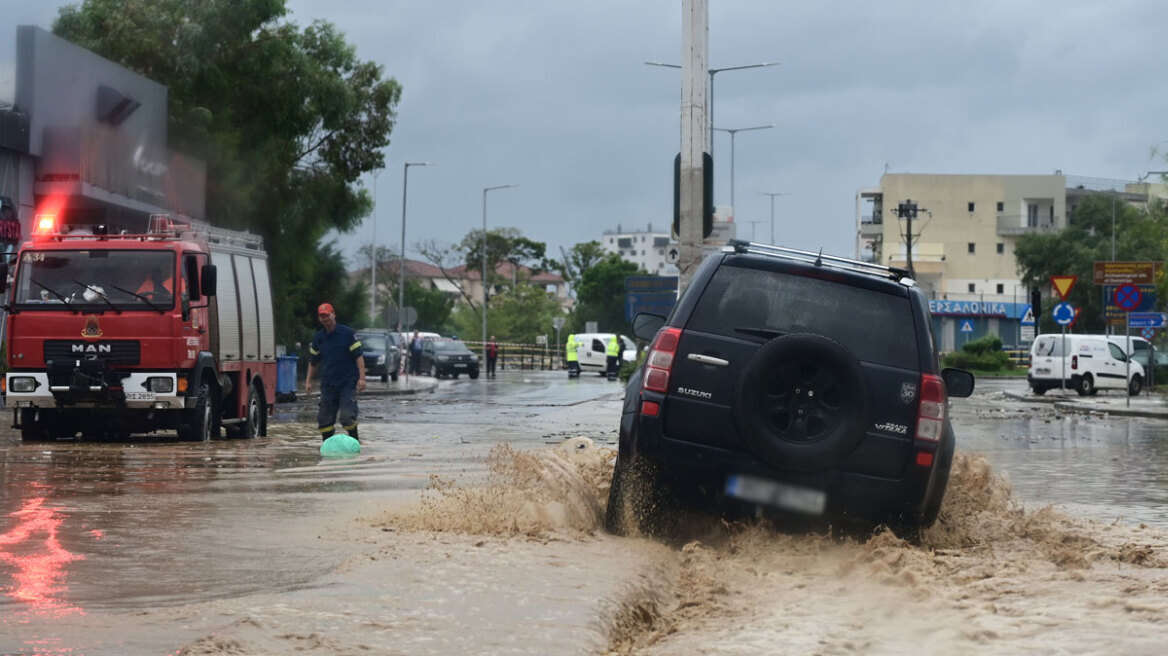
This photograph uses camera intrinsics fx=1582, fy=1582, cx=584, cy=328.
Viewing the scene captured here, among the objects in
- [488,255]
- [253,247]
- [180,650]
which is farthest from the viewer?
[488,255]

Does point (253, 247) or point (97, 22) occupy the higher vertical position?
point (97, 22)

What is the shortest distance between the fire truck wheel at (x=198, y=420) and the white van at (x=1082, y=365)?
2936cm

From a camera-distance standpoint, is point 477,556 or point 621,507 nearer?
point 477,556

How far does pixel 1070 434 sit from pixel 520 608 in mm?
19051

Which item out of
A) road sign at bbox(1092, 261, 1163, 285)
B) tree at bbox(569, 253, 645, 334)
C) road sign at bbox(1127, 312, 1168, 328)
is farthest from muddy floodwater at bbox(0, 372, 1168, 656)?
tree at bbox(569, 253, 645, 334)

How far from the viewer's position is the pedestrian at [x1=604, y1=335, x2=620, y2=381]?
5734 cm

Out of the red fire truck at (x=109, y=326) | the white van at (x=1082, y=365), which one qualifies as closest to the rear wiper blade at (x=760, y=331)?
the red fire truck at (x=109, y=326)

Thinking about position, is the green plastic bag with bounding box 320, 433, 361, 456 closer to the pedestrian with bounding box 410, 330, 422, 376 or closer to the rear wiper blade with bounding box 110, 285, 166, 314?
the rear wiper blade with bounding box 110, 285, 166, 314

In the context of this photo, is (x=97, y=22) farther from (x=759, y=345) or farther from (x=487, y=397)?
(x=759, y=345)

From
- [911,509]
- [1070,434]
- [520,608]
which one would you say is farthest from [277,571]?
[1070,434]

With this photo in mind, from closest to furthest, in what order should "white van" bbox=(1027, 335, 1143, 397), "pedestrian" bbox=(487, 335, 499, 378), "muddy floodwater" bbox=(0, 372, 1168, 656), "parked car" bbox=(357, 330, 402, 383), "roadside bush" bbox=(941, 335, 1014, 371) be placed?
"muddy floodwater" bbox=(0, 372, 1168, 656), "white van" bbox=(1027, 335, 1143, 397), "parked car" bbox=(357, 330, 402, 383), "pedestrian" bbox=(487, 335, 499, 378), "roadside bush" bbox=(941, 335, 1014, 371)

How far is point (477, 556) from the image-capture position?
26.8ft

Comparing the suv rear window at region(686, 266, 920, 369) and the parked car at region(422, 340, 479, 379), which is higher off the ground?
the suv rear window at region(686, 266, 920, 369)

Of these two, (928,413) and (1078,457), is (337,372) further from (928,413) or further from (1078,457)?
(928,413)
